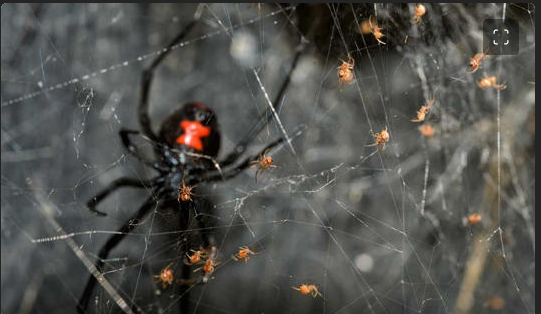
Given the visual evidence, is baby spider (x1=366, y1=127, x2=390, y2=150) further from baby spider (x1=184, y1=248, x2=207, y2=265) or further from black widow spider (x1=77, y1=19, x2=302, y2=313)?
baby spider (x1=184, y1=248, x2=207, y2=265)

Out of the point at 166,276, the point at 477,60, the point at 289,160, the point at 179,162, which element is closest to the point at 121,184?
the point at 179,162

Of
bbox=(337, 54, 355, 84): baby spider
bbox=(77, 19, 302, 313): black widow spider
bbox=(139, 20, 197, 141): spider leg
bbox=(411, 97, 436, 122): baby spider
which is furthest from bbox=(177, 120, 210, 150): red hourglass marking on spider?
bbox=(411, 97, 436, 122): baby spider

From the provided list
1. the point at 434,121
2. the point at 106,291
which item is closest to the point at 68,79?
the point at 106,291

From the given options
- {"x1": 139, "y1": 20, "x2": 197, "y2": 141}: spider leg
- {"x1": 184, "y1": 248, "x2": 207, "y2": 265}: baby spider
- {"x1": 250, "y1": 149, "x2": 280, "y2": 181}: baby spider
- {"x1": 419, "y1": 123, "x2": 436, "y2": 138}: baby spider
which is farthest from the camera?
{"x1": 139, "y1": 20, "x2": 197, "y2": 141}: spider leg

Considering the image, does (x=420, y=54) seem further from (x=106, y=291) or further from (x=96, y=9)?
(x=96, y=9)

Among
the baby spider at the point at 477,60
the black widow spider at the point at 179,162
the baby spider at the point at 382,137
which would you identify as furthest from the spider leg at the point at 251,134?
the baby spider at the point at 477,60
